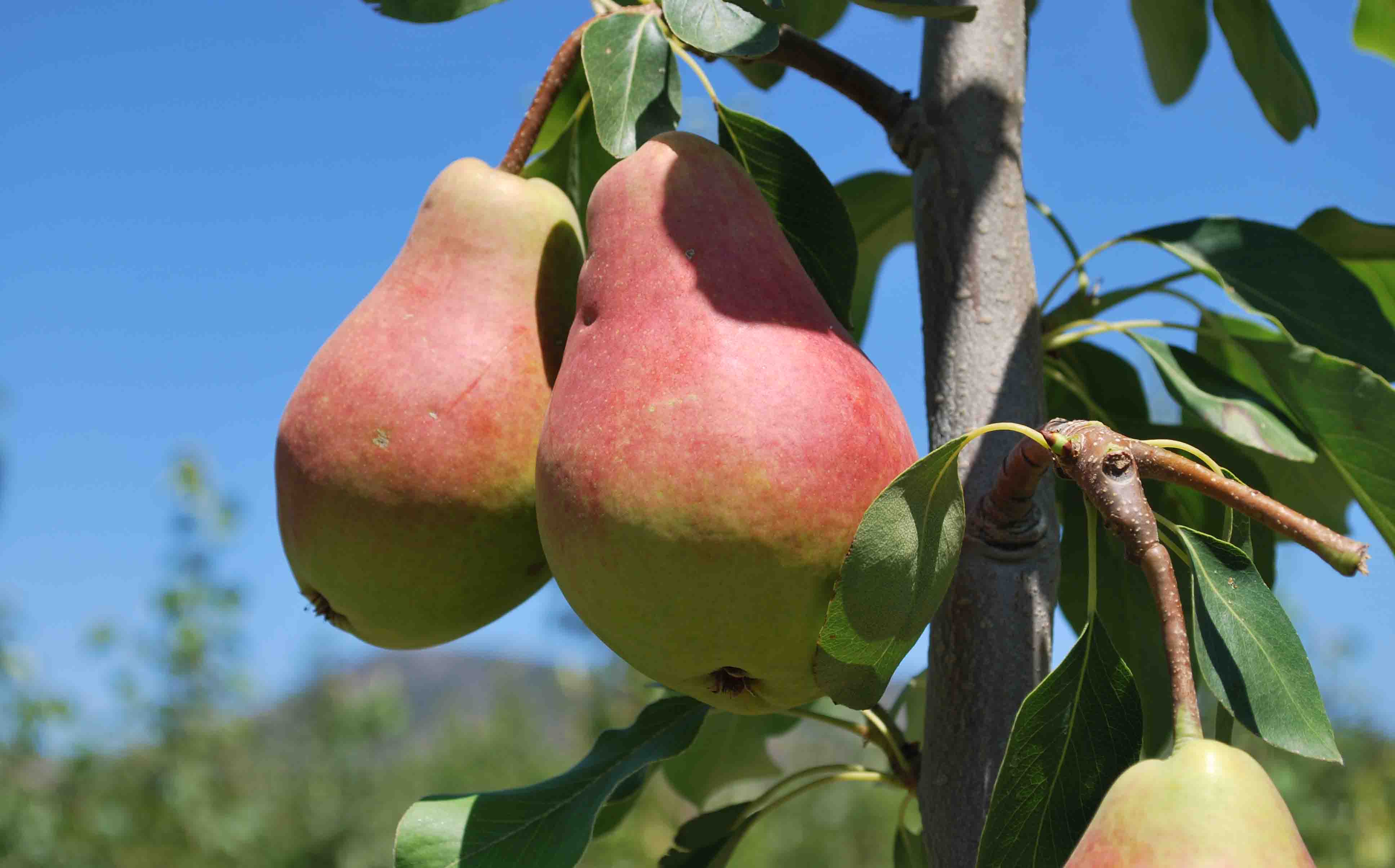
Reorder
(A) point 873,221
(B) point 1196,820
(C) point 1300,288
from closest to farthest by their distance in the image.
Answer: (B) point 1196,820
(C) point 1300,288
(A) point 873,221

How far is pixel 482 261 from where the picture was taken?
99cm

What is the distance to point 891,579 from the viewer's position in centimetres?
69

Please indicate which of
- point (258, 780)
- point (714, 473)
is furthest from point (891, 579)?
point (258, 780)

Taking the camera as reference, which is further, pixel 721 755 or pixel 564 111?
pixel 721 755

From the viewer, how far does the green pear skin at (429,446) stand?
33.9 inches

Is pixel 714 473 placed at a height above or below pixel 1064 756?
above

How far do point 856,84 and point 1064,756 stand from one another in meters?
0.69

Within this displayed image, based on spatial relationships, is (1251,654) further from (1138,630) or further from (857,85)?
(857,85)

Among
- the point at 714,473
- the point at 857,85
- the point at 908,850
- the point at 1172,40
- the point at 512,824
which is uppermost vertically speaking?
the point at 1172,40

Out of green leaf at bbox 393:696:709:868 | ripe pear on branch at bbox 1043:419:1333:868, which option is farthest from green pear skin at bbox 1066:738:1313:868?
green leaf at bbox 393:696:709:868

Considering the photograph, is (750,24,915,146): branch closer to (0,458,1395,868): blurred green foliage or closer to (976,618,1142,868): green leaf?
(976,618,1142,868): green leaf

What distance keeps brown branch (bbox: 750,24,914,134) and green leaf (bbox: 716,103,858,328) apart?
0.09 meters

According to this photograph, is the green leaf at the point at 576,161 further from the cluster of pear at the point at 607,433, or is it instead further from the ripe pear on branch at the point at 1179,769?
the ripe pear on branch at the point at 1179,769

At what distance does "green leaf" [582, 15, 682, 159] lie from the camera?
94 cm
